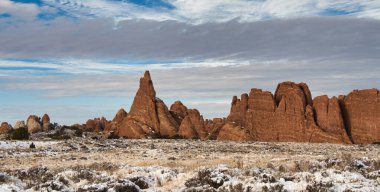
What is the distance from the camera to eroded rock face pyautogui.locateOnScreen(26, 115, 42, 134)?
11600 centimetres

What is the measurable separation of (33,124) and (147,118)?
131ft

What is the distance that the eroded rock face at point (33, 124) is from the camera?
116 m

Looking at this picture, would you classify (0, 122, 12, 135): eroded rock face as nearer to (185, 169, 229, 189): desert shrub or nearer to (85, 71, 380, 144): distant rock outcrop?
(85, 71, 380, 144): distant rock outcrop

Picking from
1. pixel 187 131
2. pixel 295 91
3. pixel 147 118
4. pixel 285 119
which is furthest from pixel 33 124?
pixel 295 91

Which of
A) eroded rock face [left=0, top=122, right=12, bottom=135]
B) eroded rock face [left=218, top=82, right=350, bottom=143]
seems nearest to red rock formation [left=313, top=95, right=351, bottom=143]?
eroded rock face [left=218, top=82, right=350, bottom=143]

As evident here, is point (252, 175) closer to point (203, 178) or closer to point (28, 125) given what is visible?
point (203, 178)

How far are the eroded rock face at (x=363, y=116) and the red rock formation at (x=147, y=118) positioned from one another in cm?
3415

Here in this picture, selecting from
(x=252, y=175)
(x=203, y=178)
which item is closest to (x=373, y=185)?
(x=252, y=175)

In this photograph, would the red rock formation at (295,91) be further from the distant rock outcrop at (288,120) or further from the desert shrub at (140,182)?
the desert shrub at (140,182)

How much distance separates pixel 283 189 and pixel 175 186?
4301 mm

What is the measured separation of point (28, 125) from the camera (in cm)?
11900

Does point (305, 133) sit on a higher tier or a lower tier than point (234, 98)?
lower

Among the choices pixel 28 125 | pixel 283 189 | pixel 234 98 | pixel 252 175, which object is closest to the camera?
pixel 283 189

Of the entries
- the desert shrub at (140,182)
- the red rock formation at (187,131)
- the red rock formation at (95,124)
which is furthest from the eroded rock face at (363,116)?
the red rock formation at (95,124)
